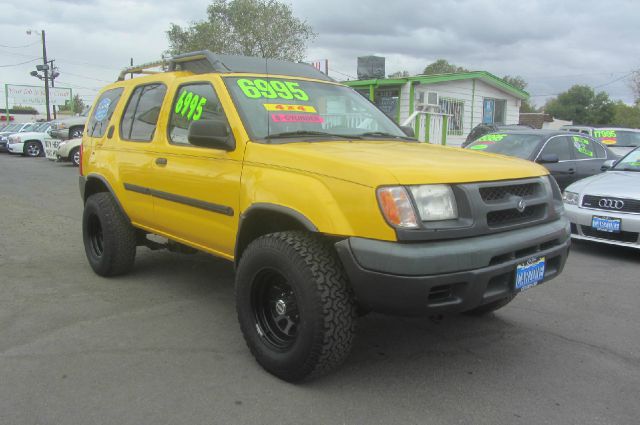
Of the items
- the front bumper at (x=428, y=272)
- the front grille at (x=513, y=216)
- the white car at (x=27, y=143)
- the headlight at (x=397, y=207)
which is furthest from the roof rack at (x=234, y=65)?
the white car at (x=27, y=143)

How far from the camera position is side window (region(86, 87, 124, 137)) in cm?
506

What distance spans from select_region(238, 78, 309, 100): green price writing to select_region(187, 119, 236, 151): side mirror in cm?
39

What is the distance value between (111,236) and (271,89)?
212 centimetres

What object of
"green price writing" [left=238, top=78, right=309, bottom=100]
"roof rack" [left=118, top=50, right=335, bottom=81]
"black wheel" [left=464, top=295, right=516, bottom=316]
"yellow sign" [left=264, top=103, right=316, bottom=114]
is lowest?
"black wheel" [left=464, top=295, right=516, bottom=316]

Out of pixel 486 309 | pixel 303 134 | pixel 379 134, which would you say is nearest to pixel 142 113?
pixel 303 134

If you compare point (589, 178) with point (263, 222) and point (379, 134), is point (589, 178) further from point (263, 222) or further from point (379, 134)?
point (263, 222)

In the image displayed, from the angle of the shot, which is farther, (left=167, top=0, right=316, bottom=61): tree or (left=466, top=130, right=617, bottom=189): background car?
(left=167, top=0, right=316, bottom=61): tree

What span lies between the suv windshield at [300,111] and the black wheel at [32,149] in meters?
23.9

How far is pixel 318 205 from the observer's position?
9.19 ft

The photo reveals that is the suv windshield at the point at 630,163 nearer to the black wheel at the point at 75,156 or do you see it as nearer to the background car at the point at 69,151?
the background car at the point at 69,151

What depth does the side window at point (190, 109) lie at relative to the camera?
371cm

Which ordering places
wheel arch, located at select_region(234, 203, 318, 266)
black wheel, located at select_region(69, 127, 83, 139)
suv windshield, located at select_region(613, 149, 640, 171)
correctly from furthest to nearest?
black wheel, located at select_region(69, 127, 83, 139), suv windshield, located at select_region(613, 149, 640, 171), wheel arch, located at select_region(234, 203, 318, 266)

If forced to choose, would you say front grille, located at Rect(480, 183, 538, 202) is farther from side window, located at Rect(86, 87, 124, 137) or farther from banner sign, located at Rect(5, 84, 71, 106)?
banner sign, located at Rect(5, 84, 71, 106)

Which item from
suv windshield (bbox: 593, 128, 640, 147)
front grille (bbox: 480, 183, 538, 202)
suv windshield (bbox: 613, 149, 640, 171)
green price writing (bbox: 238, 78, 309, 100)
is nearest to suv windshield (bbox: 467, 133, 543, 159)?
suv windshield (bbox: 613, 149, 640, 171)
